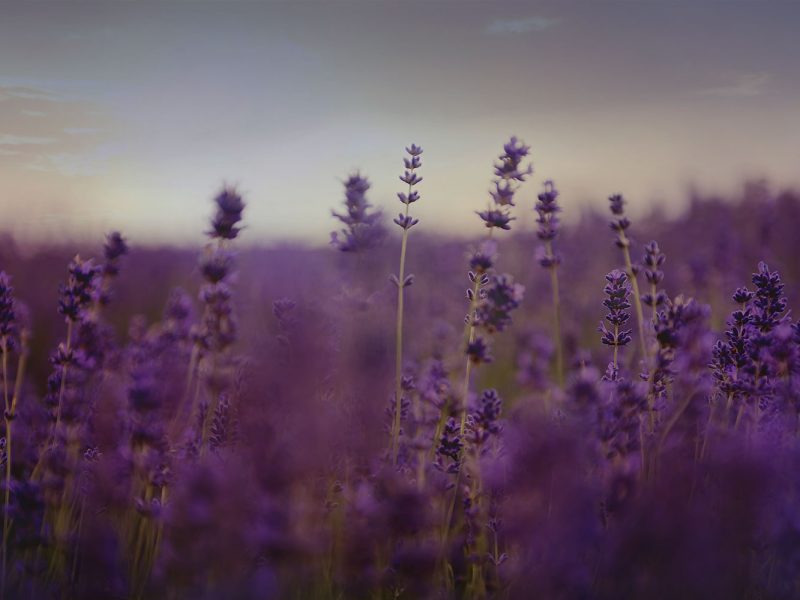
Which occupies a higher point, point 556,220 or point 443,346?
point 556,220

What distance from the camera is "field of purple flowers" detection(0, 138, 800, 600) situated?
Answer: 4.93 ft

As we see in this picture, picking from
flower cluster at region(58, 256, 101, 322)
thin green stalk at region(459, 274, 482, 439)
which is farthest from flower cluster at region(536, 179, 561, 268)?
flower cluster at region(58, 256, 101, 322)

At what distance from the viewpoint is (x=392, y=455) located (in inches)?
83.2

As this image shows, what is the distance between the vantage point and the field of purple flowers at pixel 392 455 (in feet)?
4.93

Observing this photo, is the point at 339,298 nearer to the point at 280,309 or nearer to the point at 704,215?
the point at 280,309

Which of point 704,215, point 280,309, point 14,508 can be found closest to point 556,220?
point 280,309

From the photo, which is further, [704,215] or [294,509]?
[704,215]

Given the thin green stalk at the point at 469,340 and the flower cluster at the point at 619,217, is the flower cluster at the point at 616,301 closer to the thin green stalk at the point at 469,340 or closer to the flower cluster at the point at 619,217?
the flower cluster at the point at 619,217

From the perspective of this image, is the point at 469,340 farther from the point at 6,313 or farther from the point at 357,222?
the point at 6,313

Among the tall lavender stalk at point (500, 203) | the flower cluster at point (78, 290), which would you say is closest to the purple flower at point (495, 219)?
the tall lavender stalk at point (500, 203)

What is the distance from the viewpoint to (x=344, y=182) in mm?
2580

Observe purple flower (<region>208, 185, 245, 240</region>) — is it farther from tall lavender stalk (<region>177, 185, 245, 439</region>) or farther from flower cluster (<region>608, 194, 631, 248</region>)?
flower cluster (<region>608, 194, 631, 248</region>)

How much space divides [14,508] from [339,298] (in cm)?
116

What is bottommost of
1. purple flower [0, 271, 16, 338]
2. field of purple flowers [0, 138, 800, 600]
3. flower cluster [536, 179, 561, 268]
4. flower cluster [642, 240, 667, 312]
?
field of purple flowers [0, 138, 800, 600]
